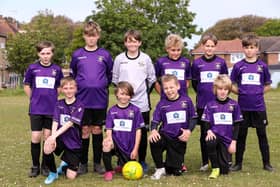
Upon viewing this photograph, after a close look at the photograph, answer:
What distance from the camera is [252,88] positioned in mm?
7289

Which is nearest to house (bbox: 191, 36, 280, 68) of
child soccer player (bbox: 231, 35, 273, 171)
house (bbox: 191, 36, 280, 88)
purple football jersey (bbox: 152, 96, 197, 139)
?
house (bbox: 191, 36, 280, 88)

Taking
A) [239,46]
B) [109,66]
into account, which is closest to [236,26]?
[239,46]

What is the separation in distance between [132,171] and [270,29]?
87.4 metres

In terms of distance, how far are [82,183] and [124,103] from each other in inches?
53.3

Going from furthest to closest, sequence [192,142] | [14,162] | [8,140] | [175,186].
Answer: [8,140]
[192,142]
[14,162]
[175,186]

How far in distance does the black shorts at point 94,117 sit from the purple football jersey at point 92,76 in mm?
83

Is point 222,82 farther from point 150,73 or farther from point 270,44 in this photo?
point 270,44

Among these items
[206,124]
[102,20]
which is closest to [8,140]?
[206,124]

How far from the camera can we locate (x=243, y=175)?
6.96 meters

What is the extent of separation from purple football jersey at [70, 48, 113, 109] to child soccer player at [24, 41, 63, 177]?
0.39m

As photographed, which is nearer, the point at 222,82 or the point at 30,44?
the point at 222,82

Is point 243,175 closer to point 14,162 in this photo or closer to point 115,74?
point 115,74

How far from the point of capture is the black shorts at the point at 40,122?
7.18 m

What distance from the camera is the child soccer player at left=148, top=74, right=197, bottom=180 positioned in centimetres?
693
